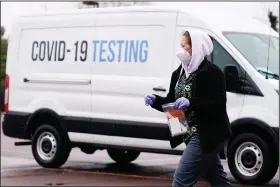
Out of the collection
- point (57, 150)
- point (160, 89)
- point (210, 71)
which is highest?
point (210, 71)

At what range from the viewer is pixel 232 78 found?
9.67m

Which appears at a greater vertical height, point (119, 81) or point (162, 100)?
point (162, 100)

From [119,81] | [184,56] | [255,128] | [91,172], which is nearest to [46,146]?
[91,172]

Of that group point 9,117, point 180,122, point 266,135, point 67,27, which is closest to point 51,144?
point 9,117

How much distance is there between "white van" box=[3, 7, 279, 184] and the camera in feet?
31.6

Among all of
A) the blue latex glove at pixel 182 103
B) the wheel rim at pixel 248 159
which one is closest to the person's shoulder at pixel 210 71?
the blue latex glove at pixel 182 103

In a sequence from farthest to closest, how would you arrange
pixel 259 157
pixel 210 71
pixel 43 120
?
1. pixel 43 120
2. pixel 259 157
3. pixel 210 71

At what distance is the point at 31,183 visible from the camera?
9.60 metres

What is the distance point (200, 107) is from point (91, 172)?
5.73 m

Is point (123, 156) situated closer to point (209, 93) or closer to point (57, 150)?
point (57, 150)

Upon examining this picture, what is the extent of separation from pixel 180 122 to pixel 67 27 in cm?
590

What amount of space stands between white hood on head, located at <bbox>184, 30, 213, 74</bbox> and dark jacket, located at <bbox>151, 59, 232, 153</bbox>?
0.06m

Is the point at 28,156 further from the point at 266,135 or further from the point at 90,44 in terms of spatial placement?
the point at 266,135

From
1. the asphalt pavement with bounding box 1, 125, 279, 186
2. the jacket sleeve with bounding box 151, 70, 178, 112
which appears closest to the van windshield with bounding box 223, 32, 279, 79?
the asphalt pavement with bounding box 1, 125, 279, 186
